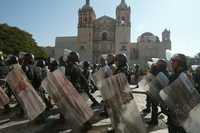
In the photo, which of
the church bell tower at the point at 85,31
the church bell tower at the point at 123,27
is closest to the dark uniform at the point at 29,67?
the church bell tower at the point at 123,27

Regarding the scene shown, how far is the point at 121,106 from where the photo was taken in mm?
4469

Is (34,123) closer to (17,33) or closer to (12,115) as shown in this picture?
(12,115)

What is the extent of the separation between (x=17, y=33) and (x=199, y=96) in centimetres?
5520

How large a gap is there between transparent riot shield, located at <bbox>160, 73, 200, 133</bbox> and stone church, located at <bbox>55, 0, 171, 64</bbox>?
61516 millimetres

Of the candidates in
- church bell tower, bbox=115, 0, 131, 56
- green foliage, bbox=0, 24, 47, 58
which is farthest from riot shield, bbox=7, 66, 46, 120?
church bell tower, bbox=115, 0, 131, 56

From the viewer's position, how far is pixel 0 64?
11.4 metres

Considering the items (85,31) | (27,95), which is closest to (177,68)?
(27,95)

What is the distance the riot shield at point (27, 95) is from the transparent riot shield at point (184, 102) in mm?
2493

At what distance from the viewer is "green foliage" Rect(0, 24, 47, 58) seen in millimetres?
51372

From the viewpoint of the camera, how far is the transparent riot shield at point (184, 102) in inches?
144

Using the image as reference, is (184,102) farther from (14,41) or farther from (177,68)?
(14,41)

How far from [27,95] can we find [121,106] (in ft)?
6.66

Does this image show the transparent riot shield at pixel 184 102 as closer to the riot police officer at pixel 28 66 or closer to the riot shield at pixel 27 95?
the riot shield at pixel 27 95

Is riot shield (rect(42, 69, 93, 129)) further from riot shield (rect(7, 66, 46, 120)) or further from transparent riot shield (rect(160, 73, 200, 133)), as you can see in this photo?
transparent riot shield (rect(160, 73, 200, 133))
